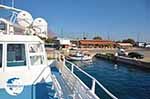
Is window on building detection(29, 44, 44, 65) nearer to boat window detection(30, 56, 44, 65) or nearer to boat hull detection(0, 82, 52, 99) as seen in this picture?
boat window detection(30, 56, 44, 65)

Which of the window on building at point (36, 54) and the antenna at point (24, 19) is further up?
the antenna at point (24, 19)

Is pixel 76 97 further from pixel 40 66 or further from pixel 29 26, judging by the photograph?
pixel 29 26

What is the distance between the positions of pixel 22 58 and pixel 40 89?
114cm

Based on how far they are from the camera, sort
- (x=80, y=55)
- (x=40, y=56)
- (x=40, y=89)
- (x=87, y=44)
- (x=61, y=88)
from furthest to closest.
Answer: (x=87, y=44) < (x=80, y=55) < (x=61, y=88) < (x=40, y=56) < (x=40, y=89)

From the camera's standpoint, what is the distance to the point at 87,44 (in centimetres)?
15012

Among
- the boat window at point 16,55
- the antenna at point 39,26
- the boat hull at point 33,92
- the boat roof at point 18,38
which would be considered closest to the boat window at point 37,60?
the boat window at point 16,55

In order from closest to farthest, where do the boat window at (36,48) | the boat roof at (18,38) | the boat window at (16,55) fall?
the boat roof at (18,38) → the boat window at (16,55) → the boat window at (36,48)

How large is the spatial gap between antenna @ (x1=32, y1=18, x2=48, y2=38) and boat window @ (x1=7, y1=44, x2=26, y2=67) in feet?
3.94

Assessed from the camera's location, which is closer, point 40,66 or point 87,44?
point 40,66

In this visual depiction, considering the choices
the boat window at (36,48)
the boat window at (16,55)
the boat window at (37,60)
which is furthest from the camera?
the boat window at (36,48)

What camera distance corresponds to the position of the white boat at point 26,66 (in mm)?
7406

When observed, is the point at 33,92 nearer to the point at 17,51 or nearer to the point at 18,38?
the point at 17,51

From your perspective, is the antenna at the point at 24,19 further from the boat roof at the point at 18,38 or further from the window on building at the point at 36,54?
the window on building at the point at 36,54

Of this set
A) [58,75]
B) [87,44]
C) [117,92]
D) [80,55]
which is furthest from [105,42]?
[58,75]
